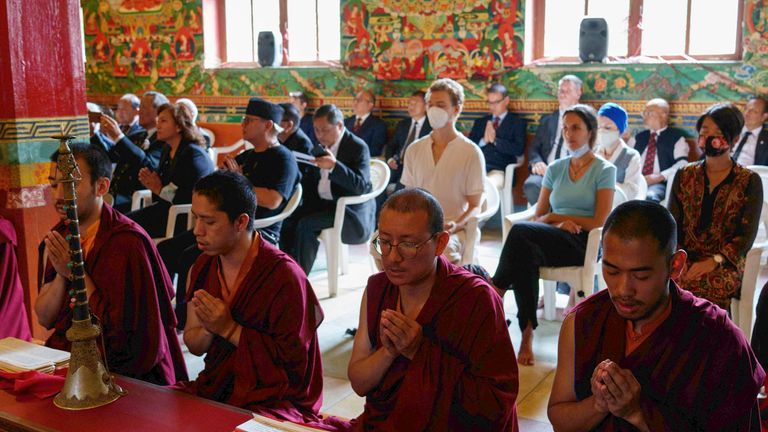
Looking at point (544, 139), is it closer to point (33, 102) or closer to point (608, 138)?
point (608, 138)

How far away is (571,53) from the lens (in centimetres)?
742

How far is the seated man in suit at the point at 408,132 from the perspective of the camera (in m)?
7.28

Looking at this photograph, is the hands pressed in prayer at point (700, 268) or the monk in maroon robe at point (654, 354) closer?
the monk in maroon robe at point (654, 354)

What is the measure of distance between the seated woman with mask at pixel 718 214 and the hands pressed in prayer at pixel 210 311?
6.97 feet

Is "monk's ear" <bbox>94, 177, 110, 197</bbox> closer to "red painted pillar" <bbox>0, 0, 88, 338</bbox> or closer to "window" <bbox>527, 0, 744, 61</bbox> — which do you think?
"red painted pillar" <bbox>0, 0, 88, 338</bbox>

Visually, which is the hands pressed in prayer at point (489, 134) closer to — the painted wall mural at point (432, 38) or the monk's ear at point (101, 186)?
the painted wall mural at point (432, 38)

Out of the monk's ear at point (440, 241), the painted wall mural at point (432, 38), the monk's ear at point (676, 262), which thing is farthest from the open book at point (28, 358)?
the painted wall mural at point (432, 38)

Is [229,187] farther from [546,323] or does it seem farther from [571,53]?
[571,53]

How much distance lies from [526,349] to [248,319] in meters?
1.81

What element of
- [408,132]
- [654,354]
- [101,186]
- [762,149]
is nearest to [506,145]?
[408,132]

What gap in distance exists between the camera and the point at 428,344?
1.97m

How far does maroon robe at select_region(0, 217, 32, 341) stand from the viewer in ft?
11.2

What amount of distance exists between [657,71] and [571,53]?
95 centimetres

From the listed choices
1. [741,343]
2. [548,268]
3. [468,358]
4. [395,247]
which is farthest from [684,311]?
[548,268]
